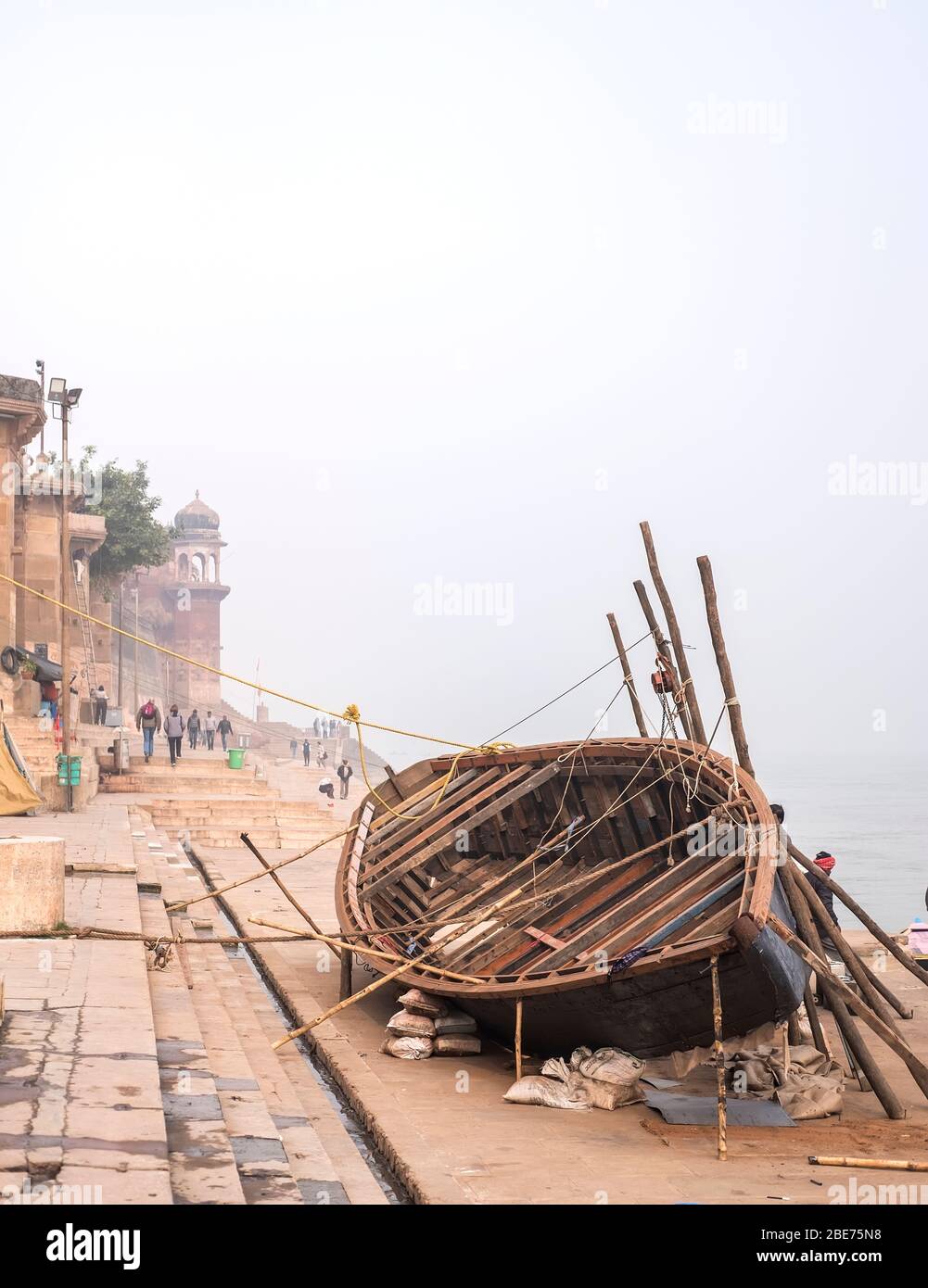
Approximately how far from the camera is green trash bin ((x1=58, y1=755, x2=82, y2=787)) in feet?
70.9

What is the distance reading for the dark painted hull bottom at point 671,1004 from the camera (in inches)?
301

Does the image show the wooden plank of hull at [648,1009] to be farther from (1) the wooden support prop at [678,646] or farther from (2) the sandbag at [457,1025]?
(1) the wooden support prop at [678,646]

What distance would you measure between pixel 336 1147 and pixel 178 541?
307ft

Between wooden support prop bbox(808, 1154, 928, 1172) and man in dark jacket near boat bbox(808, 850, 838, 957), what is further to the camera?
man in dark jacket near boat bbox(808, 850, 838, 957)

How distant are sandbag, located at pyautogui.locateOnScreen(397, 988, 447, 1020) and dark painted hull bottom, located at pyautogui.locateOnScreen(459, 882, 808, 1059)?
991mm

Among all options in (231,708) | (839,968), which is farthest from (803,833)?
(839,968)

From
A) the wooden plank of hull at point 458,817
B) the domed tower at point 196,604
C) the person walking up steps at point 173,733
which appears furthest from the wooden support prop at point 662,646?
the domed tower at point 196,604

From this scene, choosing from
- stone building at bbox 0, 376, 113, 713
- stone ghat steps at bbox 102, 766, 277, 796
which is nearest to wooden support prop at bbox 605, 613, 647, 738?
stone building at bbox 0, 376, 113, 713

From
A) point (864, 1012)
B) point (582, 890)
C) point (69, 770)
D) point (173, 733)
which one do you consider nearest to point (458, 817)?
point (582, 890)

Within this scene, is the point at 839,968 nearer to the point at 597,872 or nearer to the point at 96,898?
the point at 597,872

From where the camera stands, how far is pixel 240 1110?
7180 millimetres

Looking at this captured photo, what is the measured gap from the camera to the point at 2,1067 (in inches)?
251

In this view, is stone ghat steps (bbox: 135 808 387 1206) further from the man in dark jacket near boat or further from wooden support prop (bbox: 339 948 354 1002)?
the man in dark jacket near boat

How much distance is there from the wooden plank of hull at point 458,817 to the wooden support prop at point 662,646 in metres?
1.28
